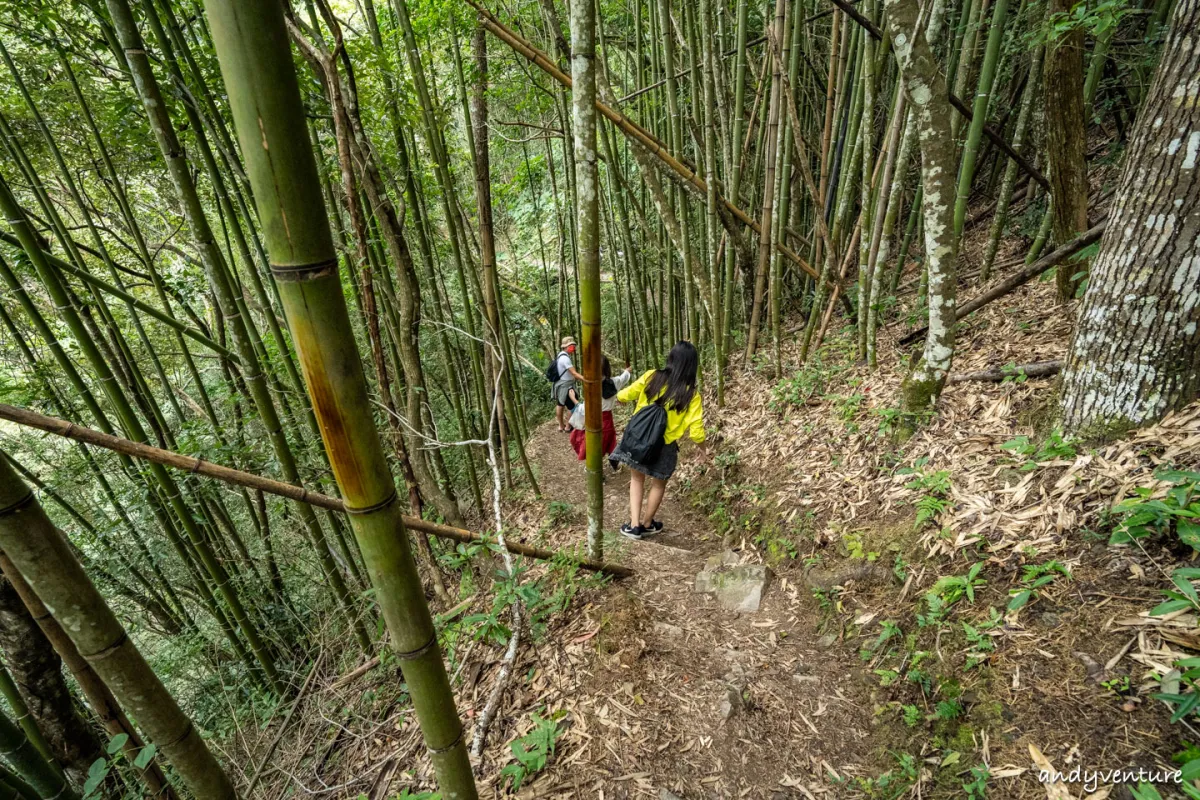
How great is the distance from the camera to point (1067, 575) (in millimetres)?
1818

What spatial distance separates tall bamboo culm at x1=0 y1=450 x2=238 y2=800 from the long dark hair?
2835mm

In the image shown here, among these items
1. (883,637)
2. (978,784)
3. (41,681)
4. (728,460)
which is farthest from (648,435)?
(41,681)

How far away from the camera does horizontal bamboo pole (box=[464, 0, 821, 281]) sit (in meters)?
2.48

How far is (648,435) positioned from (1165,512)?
2417 millimetres

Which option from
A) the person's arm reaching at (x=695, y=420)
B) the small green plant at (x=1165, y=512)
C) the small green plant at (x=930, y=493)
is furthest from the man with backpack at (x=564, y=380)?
the small green plant at (x=1165, y=512)

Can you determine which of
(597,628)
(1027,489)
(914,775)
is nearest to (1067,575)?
(1027,489)

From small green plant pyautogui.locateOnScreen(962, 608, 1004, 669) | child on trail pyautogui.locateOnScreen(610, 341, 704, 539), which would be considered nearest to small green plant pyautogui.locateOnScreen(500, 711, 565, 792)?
small green plant pyautogui.locateOnScreen(962, 608, 1004, 669)

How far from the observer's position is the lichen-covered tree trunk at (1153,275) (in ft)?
5.68

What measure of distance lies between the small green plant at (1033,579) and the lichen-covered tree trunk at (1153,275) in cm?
63

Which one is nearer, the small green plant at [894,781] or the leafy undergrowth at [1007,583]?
the leafy undergrowth at [1007,583]

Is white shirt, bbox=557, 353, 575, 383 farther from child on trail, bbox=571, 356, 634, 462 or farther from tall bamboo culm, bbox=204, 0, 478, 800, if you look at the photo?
tall bamboo culm, bbox=204, 0, 478, 800

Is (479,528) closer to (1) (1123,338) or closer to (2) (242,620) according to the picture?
(2) (242,620)

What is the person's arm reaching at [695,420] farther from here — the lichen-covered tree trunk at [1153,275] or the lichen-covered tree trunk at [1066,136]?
the lichen-covered tree trunk at [1066,136]

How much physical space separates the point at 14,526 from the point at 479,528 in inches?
173
